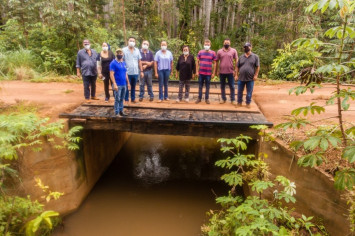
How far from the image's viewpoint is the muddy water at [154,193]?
6.50 m

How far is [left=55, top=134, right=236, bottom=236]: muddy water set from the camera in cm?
650

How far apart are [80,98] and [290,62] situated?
32.6ft

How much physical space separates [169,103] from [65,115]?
2.91m

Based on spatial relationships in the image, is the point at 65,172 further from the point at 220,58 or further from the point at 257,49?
Answer: the point at 257,49

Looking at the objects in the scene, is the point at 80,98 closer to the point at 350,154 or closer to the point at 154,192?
the point at 154,192

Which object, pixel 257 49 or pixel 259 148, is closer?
pixel 259 148

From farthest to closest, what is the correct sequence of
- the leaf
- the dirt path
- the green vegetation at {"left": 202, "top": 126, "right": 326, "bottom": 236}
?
the dirt path
the green vegetation at {"left": 202, "top": 126, "right": 326, "bottom": 236}
the leaf

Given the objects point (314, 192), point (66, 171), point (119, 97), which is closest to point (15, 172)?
point (66, 171)

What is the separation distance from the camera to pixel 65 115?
20.9 feet

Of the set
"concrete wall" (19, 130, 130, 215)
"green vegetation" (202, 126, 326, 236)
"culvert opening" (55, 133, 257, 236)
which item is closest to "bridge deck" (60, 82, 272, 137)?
"green vegetation" (202, 126, 326, 236)

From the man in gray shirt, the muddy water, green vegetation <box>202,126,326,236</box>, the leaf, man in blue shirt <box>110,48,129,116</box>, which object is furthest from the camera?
the man in gray shirt

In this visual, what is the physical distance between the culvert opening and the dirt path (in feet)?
4.94

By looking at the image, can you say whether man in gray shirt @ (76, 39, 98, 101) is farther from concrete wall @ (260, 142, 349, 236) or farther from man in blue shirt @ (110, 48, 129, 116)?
concrete wall @ (260, 142, 349, 236)

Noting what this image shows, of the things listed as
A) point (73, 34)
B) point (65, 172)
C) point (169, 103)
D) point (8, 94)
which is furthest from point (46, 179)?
point (73, 34)
